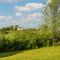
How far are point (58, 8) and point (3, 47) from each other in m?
9.24

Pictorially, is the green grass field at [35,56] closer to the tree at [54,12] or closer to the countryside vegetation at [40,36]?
the countryside vegetation at [40,36]

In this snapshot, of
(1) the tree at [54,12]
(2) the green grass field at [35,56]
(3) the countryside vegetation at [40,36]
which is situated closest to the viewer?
(2) the green grass field at [35,56]

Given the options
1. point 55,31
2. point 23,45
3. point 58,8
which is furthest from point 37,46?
point 58,8

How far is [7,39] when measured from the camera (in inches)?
1052

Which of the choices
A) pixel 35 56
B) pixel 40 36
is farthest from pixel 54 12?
pixel 35 56

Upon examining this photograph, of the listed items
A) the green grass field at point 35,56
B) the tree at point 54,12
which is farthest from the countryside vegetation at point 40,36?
the green grass field at point 35,56

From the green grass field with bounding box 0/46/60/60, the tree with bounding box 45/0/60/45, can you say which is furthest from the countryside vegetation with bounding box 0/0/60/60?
the green grass field with bounding box 0/46/60/60

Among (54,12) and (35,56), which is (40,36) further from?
(35,56)

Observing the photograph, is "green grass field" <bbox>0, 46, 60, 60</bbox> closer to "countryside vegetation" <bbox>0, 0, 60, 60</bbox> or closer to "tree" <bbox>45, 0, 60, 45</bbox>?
"countryside vegetation" <bbox>0, 0, 60, 60</bbox>

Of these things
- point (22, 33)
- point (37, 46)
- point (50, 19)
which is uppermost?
point (50, 19)

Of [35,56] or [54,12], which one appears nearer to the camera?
[35,56]

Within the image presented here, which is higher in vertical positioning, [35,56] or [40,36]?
[40,36]

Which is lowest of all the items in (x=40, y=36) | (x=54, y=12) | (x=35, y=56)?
(x=35, y=56)

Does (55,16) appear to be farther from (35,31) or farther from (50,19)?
(35,31)
